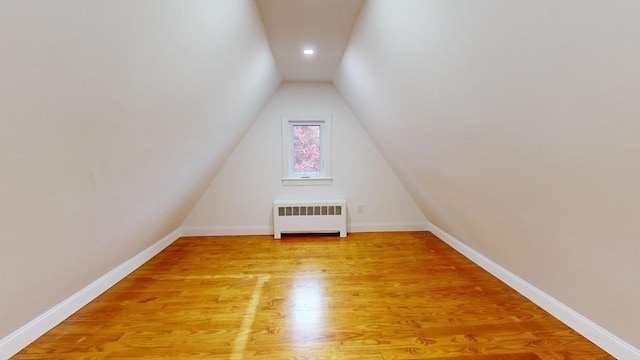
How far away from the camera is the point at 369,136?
3801 mm

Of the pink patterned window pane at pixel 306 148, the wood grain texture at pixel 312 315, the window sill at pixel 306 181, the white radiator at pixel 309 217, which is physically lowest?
the wood grain texture at pixel 312 315

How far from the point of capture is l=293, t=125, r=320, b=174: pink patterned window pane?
3951 millimetres

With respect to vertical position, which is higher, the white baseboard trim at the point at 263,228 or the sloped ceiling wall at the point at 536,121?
the sloped ceiling wall at the point at 536,121

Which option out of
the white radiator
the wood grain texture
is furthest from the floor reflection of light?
the white radiator

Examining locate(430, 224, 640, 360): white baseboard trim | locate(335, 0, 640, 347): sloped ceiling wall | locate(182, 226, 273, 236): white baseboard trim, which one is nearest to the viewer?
locate(335, 0, 640, 347): sloped ceiling wall

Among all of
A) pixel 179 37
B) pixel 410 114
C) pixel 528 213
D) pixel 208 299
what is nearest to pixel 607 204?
pixel 528 213

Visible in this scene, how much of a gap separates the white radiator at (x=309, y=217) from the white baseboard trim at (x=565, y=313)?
1653 millimetres

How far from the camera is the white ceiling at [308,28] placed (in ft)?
6.03

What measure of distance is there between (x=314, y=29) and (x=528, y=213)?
2040 mm

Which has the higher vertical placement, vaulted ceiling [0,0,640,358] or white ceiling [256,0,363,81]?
white ceiling [256,0,363,81]

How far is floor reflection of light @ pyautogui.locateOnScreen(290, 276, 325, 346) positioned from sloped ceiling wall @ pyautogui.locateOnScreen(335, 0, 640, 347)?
146cm

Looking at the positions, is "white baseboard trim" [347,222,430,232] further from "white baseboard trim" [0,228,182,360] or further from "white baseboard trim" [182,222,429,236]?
"white baseboard trim" [0,228,182,360]

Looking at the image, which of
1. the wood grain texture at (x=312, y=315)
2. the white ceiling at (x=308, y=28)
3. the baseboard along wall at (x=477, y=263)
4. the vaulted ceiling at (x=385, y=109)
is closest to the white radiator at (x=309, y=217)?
the wood grain texture at (x=312, y=315)

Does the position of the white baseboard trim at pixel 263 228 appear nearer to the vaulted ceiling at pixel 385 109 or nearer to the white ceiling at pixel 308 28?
the vaulted ceiling at pixel 385 109
